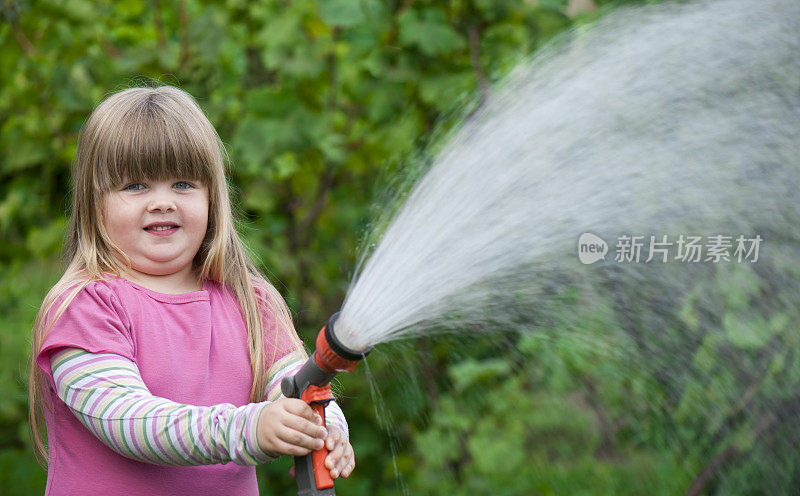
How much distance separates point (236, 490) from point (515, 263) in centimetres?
71

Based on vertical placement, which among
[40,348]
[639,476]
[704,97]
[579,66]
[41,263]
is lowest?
[639,476]

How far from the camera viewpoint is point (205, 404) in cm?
156

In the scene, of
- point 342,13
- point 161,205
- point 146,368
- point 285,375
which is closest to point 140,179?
point 161,205

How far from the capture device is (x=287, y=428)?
129cm

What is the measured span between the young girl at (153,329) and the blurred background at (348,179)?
104 cm

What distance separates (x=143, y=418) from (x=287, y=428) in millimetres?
236

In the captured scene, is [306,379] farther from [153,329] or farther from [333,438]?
[153,329]

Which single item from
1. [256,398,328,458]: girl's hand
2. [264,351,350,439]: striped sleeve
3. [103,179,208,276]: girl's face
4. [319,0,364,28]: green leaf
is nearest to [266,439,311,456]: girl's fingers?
[256,398,328,458]: girl's hand

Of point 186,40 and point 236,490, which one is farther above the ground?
point 186,40

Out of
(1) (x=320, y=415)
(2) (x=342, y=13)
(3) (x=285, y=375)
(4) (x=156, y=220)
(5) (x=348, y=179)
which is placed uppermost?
(4) (x=156, y=220)

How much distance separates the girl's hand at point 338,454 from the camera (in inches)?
54.6

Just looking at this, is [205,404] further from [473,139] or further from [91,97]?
[91,97]

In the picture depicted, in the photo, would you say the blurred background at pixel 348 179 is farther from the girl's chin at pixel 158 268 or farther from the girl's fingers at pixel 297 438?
the girl's fingers at pixel 297 438

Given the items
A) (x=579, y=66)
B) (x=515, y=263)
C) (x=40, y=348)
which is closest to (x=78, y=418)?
(x=40, y=348)
